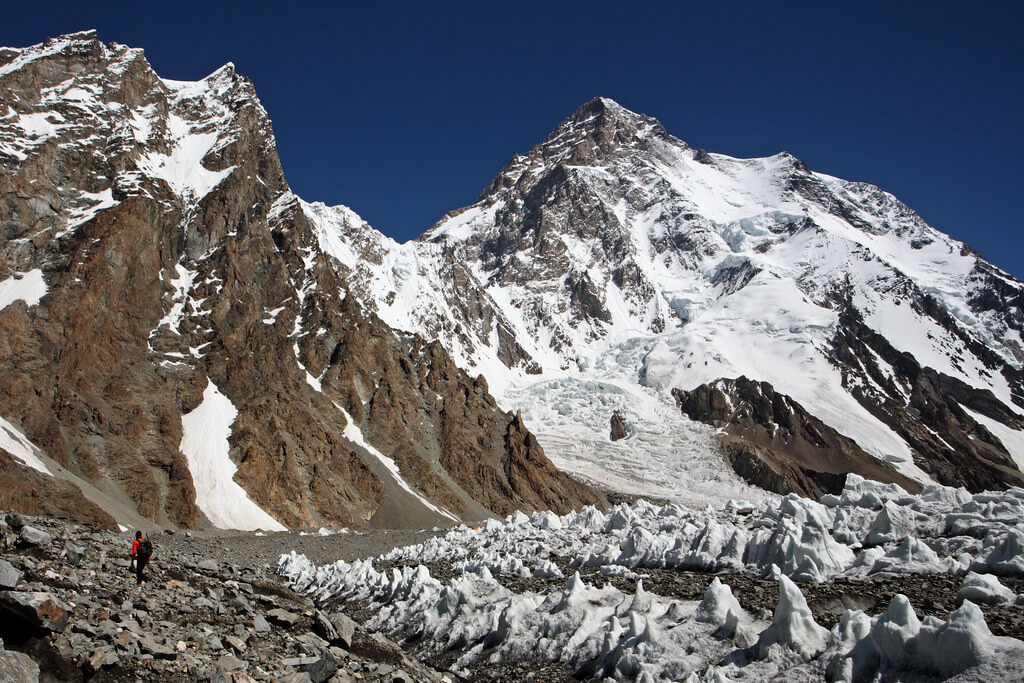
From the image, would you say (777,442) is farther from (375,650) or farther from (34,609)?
(34,609)

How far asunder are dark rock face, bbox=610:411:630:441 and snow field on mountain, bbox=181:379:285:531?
108865mm

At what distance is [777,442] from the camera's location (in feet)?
584

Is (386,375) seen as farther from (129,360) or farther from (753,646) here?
(753,646)

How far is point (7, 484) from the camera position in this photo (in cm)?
4709

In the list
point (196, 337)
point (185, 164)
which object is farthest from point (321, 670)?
point (185, 164)

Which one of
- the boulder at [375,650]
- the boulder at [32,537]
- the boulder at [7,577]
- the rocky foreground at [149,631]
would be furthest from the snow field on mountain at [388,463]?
the boulder at [7,577]

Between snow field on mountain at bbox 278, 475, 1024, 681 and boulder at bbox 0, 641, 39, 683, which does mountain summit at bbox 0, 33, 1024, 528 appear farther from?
boulder at bbox 0, 641, 39, 683

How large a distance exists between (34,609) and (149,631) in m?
2.34

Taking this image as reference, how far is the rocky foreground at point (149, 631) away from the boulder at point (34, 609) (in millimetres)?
13

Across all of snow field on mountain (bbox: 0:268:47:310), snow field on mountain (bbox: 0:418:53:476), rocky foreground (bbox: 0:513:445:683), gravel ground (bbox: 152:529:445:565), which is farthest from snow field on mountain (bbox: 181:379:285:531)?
rocky foreground (bbox: 0:513:445:683)

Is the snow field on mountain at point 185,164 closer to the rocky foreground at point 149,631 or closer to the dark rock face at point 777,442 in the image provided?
the rocky foreground at point 149,631

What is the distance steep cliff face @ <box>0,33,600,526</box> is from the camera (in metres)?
67.2

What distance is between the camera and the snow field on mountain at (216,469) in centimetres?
6406

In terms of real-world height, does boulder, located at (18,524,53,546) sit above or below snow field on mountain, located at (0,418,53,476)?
below
